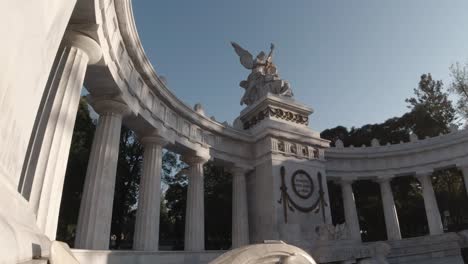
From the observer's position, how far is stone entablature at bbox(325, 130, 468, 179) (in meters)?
33.8

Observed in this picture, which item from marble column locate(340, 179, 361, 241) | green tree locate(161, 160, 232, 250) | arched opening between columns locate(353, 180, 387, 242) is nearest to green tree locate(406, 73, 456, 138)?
arched opening between columns locate(353, 180, 387, 242)

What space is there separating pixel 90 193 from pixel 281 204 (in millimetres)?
15478

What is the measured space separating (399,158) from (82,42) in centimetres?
3655

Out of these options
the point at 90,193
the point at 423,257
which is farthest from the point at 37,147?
the point at 423,257

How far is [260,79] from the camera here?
31734mm

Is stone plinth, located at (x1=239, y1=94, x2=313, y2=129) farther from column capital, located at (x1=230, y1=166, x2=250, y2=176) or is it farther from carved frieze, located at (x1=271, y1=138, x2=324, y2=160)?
column capital, located at (x1=230, y1=166, x2=250, y2=176)

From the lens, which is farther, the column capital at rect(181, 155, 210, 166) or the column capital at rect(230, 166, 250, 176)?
the column capital at rect(230, 166, 250, 176)

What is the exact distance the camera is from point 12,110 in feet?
8.65

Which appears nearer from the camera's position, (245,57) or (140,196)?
(140,196)

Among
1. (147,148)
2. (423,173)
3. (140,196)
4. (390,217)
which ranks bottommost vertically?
(390,217)

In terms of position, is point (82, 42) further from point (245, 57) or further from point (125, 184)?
point (125, 184)

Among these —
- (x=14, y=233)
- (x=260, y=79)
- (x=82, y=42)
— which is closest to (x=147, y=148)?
(x=82, y=42)

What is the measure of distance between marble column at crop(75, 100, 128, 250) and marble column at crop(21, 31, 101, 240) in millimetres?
4106

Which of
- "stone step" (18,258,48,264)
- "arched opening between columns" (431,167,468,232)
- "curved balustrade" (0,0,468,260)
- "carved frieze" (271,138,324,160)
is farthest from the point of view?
"arched opening between columns" (431,167,468,232)
